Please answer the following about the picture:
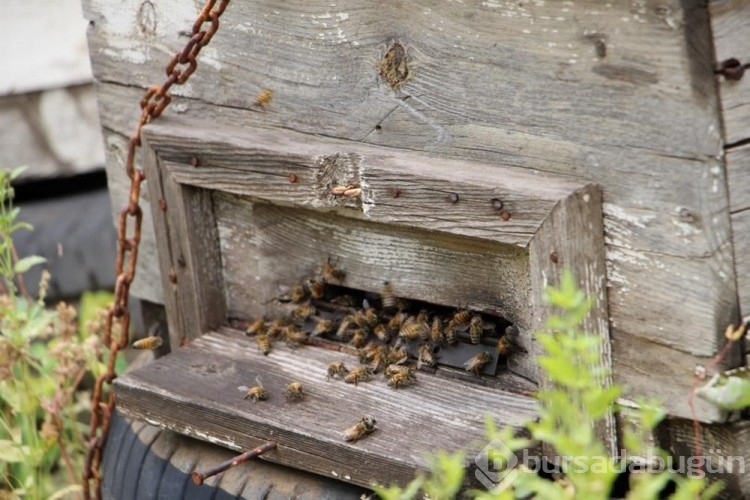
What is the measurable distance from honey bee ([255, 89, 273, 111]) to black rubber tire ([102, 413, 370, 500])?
0.82m

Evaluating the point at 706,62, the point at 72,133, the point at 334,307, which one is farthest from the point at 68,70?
the point at 706,62

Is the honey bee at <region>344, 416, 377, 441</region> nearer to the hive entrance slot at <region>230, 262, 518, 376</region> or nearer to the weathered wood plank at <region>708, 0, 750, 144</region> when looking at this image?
the hive entrance slot at <region>230, 262, 518, 376</region>

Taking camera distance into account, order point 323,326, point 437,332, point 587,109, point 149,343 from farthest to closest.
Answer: point 149,343 < point 323,326 < point 437,332 < point 587,109

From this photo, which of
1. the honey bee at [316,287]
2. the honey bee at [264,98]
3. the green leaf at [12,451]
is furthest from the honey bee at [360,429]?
the green leaf at [12,451]

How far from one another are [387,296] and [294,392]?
334 mm

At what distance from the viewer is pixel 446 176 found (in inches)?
89.4

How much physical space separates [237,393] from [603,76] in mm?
1096

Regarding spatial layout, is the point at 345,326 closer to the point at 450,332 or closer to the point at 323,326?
the point at 323,326

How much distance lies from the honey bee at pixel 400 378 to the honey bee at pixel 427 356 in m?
0.05

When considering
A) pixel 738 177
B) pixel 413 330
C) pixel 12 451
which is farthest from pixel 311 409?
pixel 12 451

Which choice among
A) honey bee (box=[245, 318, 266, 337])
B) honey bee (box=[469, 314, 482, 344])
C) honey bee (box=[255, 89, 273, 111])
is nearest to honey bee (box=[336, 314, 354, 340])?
honey bee (box=[245, 318, 266, 337])

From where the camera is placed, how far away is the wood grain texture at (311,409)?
2256 mm

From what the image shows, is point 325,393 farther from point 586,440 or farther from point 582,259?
point 586,440

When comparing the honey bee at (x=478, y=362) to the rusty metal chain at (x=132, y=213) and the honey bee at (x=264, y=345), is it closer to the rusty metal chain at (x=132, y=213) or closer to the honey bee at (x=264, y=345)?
the honey bee at (x=264, y=345)
